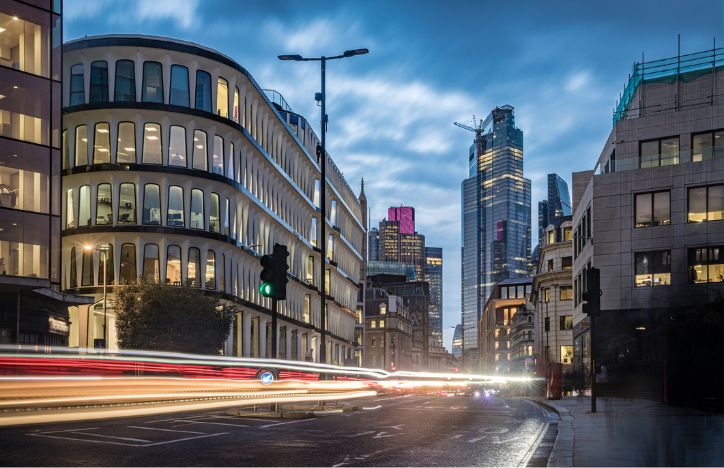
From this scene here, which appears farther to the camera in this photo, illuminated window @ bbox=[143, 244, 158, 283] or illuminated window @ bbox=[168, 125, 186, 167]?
illuminated window @ bbox=[168, 125, 186, 167]

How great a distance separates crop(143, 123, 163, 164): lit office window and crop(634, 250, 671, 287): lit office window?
33320 mm

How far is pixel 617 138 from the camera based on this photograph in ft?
187

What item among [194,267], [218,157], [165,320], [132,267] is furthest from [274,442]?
[218,157]

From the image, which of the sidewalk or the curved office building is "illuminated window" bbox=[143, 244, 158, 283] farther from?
the sidewalk

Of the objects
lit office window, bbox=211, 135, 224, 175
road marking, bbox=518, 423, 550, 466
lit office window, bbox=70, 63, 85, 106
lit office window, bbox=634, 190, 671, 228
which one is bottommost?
road marking, bbox=518, 423, 550, 466

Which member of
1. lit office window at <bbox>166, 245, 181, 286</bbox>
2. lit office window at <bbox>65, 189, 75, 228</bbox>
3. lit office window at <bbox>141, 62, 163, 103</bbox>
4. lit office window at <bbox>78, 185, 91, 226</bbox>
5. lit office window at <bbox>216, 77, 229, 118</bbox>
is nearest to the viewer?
lit office window at <bbox>78, 185, 91, 226</bbox>

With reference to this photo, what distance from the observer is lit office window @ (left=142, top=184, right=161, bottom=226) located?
5988 cm

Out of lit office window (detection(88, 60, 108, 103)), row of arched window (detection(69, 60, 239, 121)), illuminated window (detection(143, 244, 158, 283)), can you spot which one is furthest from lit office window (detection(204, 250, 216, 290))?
lit office window (detection(88, 60, 108, 103))

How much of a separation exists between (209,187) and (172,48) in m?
10.2

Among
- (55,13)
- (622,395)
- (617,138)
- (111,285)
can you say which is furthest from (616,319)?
(55,13)

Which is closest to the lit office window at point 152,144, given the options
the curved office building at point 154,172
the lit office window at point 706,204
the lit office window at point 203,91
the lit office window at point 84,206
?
the curved office building at point 154,172

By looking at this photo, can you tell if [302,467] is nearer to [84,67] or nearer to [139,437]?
[139,437]

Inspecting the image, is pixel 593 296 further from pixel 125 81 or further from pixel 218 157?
pixel 125 81

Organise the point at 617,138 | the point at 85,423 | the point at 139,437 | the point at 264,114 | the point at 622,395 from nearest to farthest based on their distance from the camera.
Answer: the point at 139,437
the point at 85,423
the point at 622,395
the point at 617,138
the point at 264,114
